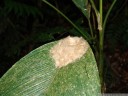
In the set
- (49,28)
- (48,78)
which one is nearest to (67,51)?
(48,78)

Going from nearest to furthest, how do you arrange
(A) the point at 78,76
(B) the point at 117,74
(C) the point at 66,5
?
(A) the point at 78,76, (B) the point at 117,74, (C) the point at 66,5

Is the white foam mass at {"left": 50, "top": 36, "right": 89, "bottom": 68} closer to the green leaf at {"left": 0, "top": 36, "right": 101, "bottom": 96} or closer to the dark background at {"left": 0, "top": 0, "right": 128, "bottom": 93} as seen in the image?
the green leaf at {"left": 0, "top": 36, "right": 101, "bottom": 96}

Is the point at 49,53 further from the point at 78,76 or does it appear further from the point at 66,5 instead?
the point at 66,5

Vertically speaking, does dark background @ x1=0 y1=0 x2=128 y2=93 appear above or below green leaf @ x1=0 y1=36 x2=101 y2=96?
below

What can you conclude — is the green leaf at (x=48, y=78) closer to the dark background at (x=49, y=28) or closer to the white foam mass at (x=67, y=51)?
Answer: the white foam mass at (x=67, y=51)

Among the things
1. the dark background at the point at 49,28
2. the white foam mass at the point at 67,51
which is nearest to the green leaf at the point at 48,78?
the white foam mass at the point at 67,51

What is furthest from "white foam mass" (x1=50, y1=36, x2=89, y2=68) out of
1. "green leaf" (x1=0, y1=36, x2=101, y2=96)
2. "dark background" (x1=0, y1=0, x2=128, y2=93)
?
"dark background" (x1=0, y1=0, x2=128, y2=93)

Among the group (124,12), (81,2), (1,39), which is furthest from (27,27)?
(81,2)
